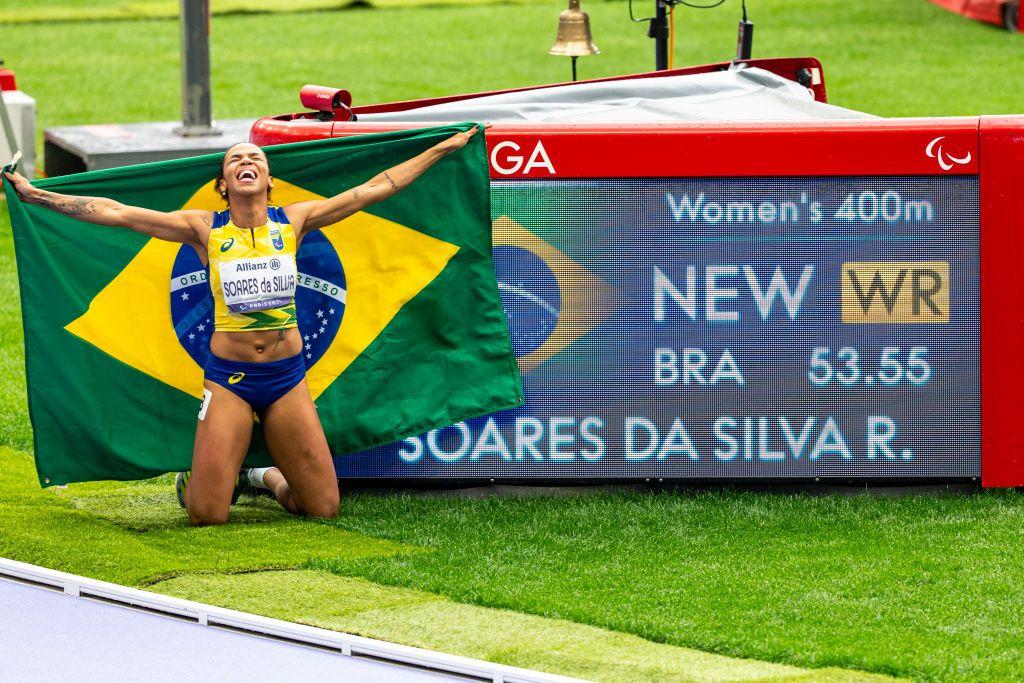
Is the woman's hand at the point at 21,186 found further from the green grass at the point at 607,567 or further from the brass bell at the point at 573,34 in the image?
the brass bell at the point at 573,34

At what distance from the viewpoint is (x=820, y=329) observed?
751 centimetres

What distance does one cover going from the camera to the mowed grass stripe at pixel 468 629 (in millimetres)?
5699

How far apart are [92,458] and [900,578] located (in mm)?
3262

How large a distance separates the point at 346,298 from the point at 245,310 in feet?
1.98

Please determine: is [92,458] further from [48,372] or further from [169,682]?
[169,682]

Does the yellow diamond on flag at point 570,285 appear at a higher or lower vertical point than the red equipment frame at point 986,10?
lower

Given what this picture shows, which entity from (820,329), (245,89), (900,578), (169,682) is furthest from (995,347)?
(245,89)

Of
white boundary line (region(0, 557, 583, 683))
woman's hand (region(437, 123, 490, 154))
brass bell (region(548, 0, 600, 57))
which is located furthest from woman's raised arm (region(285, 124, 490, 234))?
brass bell (region(548, 0, 600, 57))

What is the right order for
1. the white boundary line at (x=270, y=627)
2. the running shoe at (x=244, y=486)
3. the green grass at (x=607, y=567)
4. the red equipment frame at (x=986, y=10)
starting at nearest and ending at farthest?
1. the white boundary line at (x=270, y=627)
2. the green grass at (x=607, y=567)
3. the running shoe at (x=244, y=486)
4. the red equipment frame at (x=986, y=10)

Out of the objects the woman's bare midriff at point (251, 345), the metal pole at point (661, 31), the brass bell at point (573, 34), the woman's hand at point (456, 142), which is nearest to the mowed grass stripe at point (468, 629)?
the woman's bare midriff at point (251, 345)

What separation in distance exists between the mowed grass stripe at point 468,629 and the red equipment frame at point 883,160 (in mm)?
1983

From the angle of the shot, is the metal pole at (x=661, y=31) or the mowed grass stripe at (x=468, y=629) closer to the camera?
the mowed grass stripe at (x=468, y=629)

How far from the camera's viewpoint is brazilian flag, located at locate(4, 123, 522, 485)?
24.2ft

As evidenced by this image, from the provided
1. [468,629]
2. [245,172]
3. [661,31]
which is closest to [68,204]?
[245,172]
